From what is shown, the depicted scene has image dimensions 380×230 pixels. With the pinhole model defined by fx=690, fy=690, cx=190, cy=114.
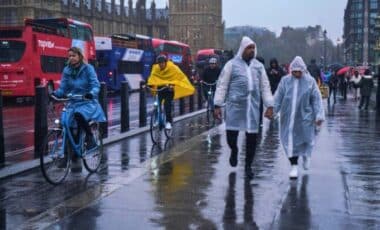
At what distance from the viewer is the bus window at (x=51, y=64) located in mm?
30656

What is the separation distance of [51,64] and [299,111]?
948 inches

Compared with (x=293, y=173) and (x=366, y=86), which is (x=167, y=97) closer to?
(x=293, y=173)

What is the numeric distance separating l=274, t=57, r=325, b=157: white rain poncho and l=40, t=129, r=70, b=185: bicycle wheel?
8.87 ft

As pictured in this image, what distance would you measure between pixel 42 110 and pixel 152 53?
127ft

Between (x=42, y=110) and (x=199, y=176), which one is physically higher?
(x=42, y=110)

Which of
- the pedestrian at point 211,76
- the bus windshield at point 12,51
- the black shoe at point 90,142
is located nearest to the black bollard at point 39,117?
the black shoe at point 90,142

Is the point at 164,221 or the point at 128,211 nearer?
the point at 164,221

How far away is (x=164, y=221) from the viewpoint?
6.21 metres

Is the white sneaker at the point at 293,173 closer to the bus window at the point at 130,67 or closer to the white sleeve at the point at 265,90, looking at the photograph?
the white sleeve at the point at 265,90

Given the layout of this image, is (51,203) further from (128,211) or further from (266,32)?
(266,32)

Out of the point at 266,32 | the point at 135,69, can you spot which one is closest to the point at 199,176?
the point at 135,69

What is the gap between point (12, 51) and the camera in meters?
29.5

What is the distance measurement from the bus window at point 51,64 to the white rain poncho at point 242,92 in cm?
2294

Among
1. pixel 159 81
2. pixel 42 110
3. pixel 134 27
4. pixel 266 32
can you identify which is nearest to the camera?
pixel 42 110
